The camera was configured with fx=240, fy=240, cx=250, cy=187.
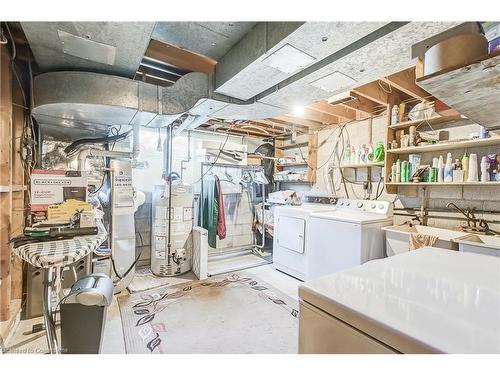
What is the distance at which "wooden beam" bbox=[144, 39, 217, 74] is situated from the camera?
6.61 ft

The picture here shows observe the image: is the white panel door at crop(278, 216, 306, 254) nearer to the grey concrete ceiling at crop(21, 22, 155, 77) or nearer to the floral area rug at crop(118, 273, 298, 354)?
the floral area rug at crop(118, 273, 298, 354)

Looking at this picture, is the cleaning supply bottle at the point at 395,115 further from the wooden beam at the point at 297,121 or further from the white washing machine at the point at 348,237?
the wooden beam at the point at 297,121

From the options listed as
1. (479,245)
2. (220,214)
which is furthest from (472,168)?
(220,214)

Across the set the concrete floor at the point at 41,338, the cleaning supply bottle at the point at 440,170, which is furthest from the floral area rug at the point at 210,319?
the cleaning supply bottle at the point at 440,170

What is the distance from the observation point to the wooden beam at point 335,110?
10.5 ft

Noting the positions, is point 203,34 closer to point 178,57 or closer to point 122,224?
point 178,57

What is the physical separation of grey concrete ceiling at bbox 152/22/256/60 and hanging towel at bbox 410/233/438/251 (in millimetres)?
2362

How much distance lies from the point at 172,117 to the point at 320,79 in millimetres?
1458

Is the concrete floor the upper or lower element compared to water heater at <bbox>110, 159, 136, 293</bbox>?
lower

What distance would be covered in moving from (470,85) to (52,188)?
2731 millimetres

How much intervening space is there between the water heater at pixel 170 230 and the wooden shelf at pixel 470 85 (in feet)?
10.3

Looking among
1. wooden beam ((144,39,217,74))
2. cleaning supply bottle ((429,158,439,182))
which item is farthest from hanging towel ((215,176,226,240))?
cleaning supply bottle ((429,158,439,182))

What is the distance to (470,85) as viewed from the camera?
0.91m
